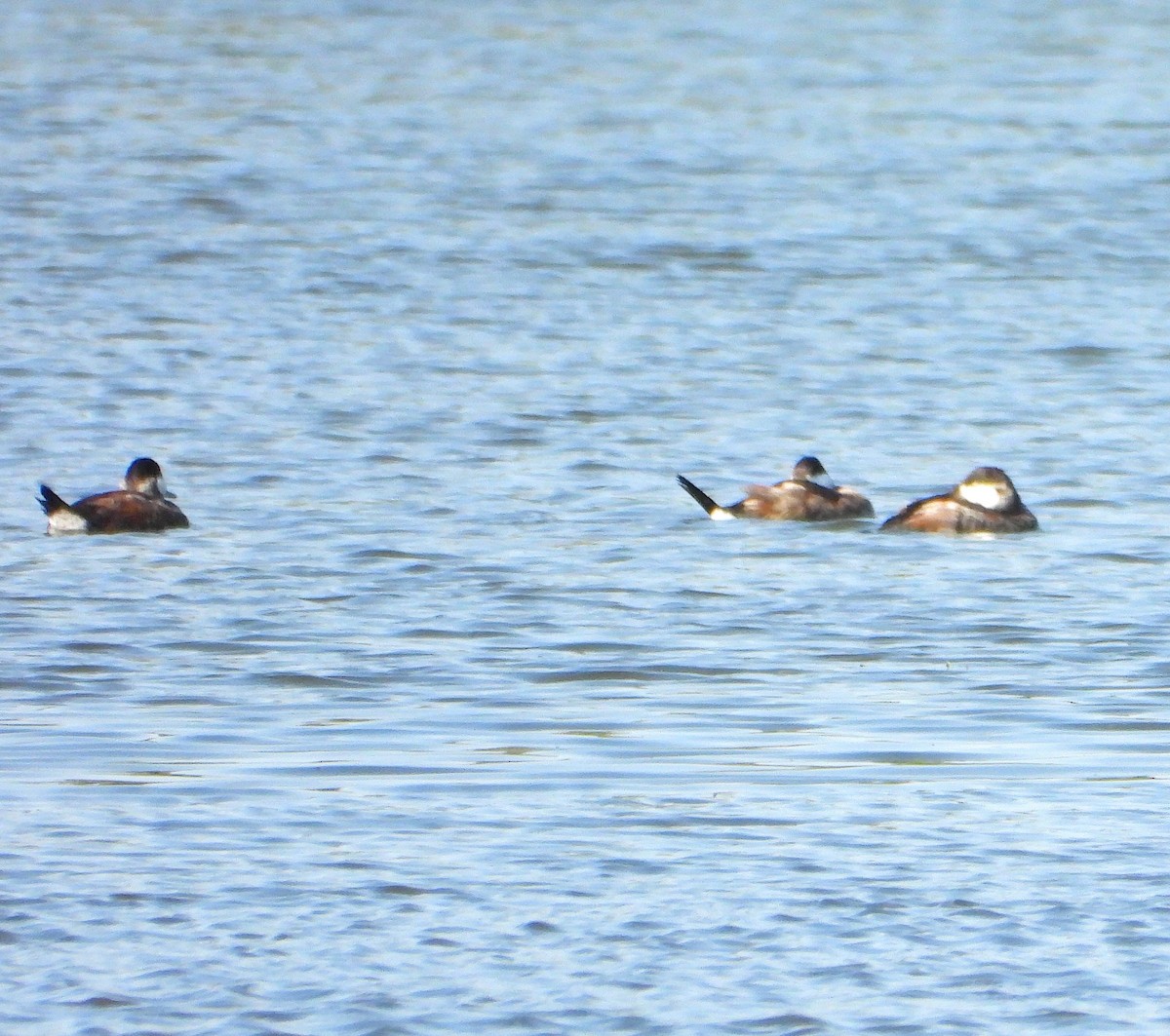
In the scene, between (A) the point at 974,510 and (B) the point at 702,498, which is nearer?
(A) the point at 974,510

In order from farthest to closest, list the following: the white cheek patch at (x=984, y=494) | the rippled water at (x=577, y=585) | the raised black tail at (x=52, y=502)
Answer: the white cheek patch at (x=984, y=494) → the raised black tail at (x=52, y=502) → the rippled water at (x=577, y=585)

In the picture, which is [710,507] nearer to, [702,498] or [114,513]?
[702,498]

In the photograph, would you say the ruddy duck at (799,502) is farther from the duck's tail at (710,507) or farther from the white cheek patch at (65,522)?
the white cheek patch at (65,522)

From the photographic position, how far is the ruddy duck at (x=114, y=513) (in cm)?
1186

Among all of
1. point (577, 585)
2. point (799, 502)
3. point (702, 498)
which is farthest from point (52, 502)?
point (799, 502)

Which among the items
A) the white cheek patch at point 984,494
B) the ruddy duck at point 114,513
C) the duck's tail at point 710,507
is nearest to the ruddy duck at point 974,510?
the white cheek patch at point 984,494

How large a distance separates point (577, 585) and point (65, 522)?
2.49m

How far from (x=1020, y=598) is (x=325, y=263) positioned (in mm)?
10524

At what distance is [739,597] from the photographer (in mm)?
10617

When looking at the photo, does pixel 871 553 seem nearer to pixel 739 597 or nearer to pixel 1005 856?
pixel 739 597

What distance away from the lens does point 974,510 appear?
11836 mm

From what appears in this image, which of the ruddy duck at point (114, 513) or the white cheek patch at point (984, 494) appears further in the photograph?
the white cheek patch at point (984, 494)

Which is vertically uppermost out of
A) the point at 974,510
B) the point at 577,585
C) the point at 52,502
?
the point at 52,502

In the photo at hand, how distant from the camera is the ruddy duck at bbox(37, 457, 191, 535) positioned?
1186 cm
